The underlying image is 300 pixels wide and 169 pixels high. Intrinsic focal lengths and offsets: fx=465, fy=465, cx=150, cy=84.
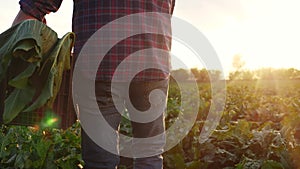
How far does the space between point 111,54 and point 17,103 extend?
59cm

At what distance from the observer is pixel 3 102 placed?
1906 mm

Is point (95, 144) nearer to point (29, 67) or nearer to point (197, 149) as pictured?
point (29, 67)

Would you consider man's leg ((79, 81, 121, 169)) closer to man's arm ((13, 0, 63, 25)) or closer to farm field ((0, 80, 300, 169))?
man's arm ((13, 0, 63, 25))

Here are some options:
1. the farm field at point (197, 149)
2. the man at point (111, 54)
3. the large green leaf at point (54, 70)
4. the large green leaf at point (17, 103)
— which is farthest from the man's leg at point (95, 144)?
the farm field at point (197, 149)

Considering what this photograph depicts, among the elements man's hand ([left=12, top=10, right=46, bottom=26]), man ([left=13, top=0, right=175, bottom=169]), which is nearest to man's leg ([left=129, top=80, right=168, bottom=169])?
man ([left=13, top=0, right=175, bottom=169])

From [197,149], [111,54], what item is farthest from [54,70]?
[197,149]

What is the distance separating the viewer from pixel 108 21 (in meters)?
2.28

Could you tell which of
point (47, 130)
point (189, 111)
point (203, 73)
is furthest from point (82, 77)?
point (203, 73)

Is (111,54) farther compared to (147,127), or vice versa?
(147,127)

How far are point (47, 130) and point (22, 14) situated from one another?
235cm

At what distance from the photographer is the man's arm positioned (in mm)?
2254

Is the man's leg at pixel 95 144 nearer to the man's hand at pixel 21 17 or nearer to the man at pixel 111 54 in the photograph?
the man at pixel 111 54

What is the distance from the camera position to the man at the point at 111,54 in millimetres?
2281

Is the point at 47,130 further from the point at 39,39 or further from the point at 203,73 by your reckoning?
the point at 203,73
